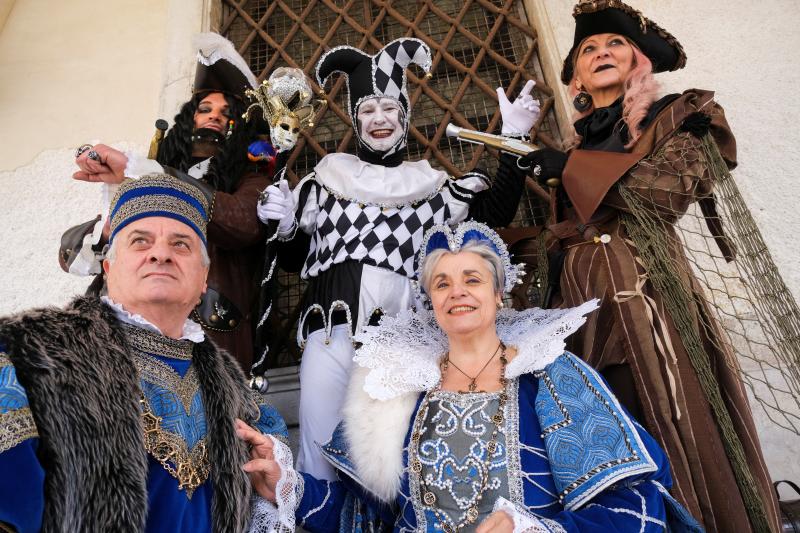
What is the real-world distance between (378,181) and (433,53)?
5.26ft

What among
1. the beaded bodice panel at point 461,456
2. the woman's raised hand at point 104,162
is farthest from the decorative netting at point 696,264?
the woman's raised hand at point 104,162

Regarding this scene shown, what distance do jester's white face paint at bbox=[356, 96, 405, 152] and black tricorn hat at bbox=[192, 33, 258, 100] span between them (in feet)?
2.13

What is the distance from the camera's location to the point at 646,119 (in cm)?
215

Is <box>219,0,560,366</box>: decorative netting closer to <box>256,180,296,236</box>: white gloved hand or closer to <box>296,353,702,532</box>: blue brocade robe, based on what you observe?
<box>256,180,296,236</box>: white gloved hand

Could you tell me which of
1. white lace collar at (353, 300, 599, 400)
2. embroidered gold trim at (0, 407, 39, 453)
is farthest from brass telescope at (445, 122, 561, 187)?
embroidered gold trim at (0, 407, 39, 453)

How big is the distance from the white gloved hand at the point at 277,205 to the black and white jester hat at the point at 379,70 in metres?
0.41

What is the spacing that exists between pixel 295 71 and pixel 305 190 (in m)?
0.48

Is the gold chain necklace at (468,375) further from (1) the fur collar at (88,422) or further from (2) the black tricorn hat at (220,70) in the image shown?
(2) the black tricorn hat at (220,70)

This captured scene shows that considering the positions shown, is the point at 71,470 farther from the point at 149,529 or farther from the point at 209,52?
the point at 209,52

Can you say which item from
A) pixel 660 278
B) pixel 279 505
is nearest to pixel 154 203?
pixel 279 505

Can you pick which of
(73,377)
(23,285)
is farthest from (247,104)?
(73,377)

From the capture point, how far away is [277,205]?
90.2 inches

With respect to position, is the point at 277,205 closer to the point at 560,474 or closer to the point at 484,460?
the point at 484,460

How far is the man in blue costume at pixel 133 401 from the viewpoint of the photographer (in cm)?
113
